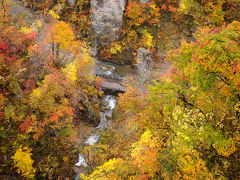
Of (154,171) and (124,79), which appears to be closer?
(154,171)

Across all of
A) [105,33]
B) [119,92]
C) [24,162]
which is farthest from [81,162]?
[105,33]

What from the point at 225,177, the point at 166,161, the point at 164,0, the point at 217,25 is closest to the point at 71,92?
the point at 166,161

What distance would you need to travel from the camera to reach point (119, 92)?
25609 mm

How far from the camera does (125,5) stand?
2714 centimetres

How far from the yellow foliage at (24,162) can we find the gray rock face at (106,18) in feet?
66.5

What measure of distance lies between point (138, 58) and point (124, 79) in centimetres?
429

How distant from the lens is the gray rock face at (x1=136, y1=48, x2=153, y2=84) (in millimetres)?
26844

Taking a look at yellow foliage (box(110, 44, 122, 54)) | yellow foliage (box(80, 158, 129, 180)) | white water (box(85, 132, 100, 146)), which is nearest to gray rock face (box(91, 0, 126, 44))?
yellow foliage (box(110, 44, 122, 54))

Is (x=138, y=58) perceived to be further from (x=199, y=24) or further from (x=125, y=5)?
(x=199, y=24)

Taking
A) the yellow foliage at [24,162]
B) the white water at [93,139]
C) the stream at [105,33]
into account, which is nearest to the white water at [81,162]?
the white water at [93,139]

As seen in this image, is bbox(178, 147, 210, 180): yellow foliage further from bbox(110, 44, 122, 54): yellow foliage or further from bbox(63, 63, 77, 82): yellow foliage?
bbox(110, 44, 122, 54): yellow foliage

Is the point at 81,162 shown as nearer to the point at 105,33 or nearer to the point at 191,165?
the point at 191,165

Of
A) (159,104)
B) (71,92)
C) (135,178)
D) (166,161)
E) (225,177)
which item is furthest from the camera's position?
(71,92)

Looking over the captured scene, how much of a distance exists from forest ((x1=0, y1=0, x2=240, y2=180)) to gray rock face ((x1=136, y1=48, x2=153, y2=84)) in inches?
6.4
